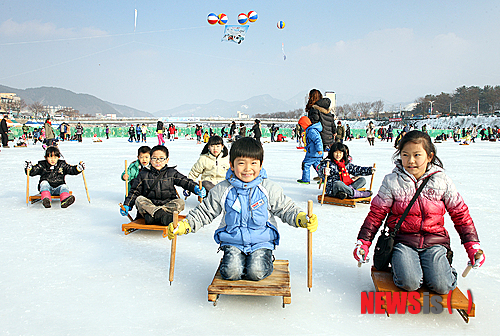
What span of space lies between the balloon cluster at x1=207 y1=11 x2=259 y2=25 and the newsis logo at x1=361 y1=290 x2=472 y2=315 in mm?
19863

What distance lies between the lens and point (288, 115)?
14700cm

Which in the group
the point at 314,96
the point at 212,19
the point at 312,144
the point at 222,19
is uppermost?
the point at 222,19

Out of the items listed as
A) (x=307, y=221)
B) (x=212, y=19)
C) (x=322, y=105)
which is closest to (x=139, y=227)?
(x=307, y=221)

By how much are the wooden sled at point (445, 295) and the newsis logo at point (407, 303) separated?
0.6 inches

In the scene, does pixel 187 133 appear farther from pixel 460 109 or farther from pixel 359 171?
pixel 460 109

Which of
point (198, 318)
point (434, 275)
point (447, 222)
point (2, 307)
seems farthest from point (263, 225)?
point (447, 222)

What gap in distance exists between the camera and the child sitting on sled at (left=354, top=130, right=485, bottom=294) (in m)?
2.09

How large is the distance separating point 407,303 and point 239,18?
20165 millimetres

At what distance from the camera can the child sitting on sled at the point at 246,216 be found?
221 cm

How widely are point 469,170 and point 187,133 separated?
3066cm

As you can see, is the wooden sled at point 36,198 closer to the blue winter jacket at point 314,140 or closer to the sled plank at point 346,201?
the sled plank at point 346,201

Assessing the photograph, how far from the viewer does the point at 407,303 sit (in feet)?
6.57

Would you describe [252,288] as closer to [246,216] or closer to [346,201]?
[246,216]

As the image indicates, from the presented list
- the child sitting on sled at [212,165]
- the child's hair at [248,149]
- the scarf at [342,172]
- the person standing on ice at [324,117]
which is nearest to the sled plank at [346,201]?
the scarf at [342,172]
